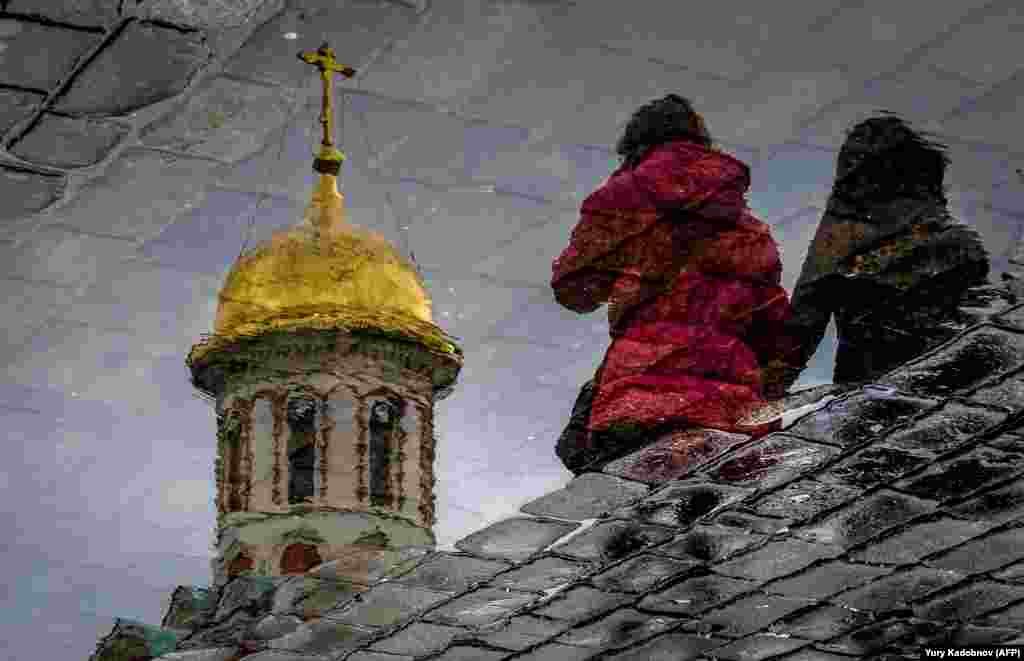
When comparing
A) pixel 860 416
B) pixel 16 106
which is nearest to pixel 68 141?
pixel 16 106

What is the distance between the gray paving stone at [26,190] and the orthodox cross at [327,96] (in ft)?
2.74

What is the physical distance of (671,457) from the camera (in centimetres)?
353

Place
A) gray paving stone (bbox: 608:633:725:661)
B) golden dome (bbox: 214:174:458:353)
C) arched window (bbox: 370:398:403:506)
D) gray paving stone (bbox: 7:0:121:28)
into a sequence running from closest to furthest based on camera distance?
gray paving stone (bbox: 608:633:725:661) → gray paving stone (bbox: 7:0:121:28) → golden dome (bbox: 214:174:458:353) → arched window (bbox: 370:398:403:506)

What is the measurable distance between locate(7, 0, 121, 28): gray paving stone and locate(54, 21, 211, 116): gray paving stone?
0.08m

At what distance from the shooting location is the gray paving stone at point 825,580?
312 centimetres

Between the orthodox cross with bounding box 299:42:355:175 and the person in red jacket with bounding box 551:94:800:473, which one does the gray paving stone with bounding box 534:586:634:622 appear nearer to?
the person in red jacket with bounding box 551:94:800:473

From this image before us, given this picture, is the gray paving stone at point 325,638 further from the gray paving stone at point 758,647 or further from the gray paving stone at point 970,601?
the gray paving stone at point 970,601

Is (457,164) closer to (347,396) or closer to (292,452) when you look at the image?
(347,396)

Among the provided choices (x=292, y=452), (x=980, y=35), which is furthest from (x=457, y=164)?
(x=292, y=452)

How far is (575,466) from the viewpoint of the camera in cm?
471

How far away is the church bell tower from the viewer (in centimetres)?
538

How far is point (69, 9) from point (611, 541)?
1.79 m

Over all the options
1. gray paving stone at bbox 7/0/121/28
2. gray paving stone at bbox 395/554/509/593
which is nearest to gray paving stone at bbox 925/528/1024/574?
gray paving stone at bbox 395/554/509/593

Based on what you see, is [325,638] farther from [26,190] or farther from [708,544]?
[26,190]
